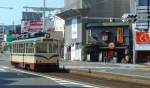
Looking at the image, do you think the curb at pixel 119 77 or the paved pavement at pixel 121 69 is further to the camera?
the paved pavement at pixel 121 69

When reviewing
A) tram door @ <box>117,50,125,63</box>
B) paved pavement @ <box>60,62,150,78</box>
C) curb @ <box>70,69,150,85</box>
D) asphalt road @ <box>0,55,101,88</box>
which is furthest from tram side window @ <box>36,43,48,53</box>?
tram door @ <box>117,50,125,63</box>

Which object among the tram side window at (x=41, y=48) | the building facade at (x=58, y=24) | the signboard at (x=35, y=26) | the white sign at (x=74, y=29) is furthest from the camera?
the signboard at (x=35, y=26)

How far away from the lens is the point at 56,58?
42344 mm

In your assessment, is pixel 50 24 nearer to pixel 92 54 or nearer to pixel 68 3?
pixel 68 3

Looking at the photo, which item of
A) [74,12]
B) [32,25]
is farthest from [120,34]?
[32,25]

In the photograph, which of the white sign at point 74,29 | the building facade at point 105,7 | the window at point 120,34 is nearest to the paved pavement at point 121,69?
the window at point 120,34

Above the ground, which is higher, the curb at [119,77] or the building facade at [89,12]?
the building facade at [89,12]

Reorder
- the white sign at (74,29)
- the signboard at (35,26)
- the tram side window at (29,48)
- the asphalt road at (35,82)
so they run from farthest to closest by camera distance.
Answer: the signboard at (35,26) → the white sign at (74,29) → the tram side window at (29,48) → the asphalt road at (35,82)

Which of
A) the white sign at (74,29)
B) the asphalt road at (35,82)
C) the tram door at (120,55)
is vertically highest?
the white sign at (74,29)

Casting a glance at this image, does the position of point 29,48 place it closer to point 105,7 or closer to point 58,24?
point 105,7

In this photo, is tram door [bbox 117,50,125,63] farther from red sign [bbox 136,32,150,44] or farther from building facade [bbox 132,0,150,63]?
red sign [bbox 136,32,150,44]

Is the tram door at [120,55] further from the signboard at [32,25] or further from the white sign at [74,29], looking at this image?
the signboard at [32,25]

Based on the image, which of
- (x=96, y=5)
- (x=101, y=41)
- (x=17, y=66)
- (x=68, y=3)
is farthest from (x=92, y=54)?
(x=17, y=66)

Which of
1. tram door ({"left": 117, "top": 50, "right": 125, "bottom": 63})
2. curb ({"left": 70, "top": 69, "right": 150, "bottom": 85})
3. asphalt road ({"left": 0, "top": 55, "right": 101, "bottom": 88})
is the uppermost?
asphalt road ({"left": 0, "top": 55, "right": 101, "bottom": 88})
